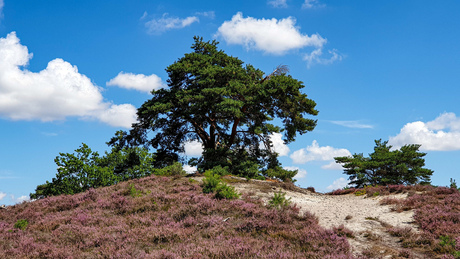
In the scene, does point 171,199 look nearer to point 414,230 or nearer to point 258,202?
point 258,202

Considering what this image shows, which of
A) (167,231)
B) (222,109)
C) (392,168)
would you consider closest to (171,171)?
(222,109)

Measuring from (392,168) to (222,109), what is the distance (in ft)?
50.3

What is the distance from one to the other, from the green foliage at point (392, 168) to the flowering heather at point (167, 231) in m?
17.8

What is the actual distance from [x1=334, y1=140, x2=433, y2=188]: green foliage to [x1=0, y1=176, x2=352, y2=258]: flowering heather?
17808 millimetres

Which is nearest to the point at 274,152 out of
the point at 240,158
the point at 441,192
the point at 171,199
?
the point at 240,158

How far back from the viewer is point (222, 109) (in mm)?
24969

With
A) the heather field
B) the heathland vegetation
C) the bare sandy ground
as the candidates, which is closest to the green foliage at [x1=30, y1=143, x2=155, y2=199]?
the heathland vegetation

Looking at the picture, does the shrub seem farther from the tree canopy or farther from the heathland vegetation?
the tree canopy

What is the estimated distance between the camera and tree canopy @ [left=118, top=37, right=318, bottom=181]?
26.4 metres

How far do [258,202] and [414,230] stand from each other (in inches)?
221

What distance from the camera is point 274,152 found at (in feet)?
99.5

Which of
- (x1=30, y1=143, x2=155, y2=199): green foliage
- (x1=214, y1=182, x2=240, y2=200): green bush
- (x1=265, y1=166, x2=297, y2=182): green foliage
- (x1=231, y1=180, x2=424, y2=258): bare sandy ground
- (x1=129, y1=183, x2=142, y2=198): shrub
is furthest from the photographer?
(x1=265, y1=166, x2=297, y2=182): green foliage

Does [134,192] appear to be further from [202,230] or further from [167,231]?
[202,230]

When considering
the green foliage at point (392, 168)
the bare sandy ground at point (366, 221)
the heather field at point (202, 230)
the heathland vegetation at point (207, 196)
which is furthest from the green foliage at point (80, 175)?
the green foliage at point (392, 168)
